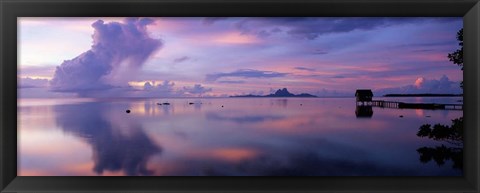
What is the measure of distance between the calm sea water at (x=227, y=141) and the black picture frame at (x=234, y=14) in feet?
2.25

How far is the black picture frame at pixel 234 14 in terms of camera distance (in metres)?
1.65

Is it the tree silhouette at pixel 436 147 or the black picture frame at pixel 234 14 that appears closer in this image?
the black picture frame at pixel 234 14

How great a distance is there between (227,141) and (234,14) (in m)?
2.50

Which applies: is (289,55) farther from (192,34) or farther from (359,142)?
(359,142)

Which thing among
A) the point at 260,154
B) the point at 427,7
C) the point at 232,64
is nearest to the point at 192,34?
the point at 232,64

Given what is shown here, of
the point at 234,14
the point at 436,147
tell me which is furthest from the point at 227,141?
the point at 234,14

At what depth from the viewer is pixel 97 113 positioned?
5727mm

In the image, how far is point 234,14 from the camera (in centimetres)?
169

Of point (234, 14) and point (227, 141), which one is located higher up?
point (234, 14)

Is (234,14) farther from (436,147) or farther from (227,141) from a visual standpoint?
(436,147)

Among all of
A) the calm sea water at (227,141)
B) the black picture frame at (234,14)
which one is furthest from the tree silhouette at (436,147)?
the black picture frame at (234,14)

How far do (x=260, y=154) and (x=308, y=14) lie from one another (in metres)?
2.12

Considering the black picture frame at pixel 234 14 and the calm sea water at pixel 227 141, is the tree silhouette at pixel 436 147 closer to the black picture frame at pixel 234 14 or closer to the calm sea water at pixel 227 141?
the calm sea water at pixel 227 141

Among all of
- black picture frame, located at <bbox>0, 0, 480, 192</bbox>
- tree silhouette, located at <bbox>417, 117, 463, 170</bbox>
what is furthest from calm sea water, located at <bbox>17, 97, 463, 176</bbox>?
black picture frame, located at <bbox>0, 0, 480, 192</bbox>
